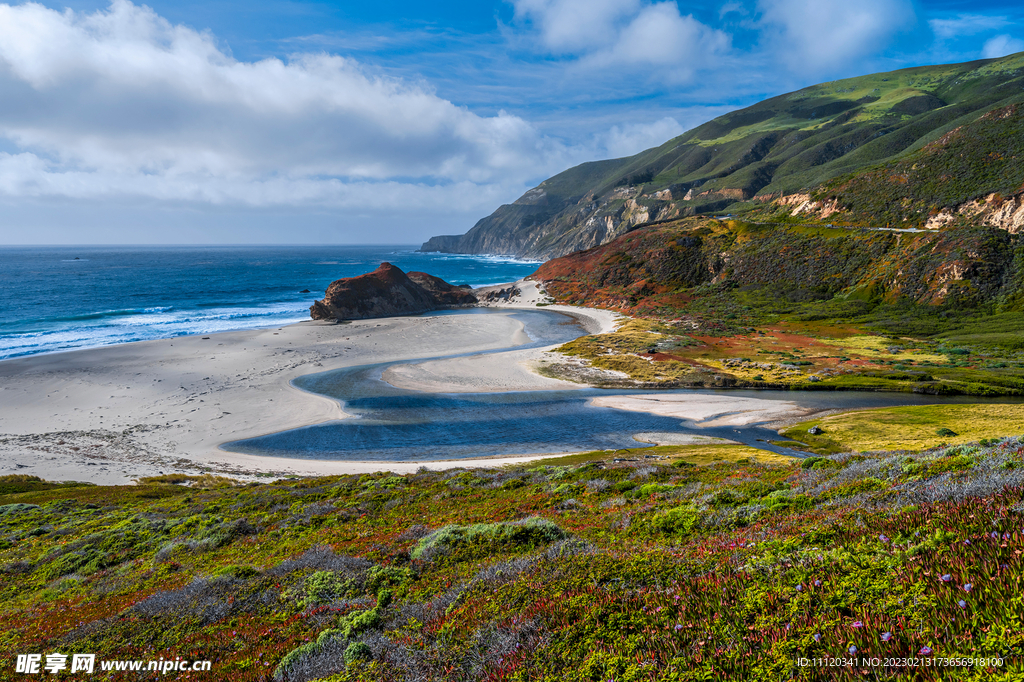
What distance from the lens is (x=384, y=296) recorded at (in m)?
90.5

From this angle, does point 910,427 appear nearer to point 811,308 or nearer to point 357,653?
point 357,653

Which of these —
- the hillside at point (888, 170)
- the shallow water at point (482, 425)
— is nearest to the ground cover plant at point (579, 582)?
the shallow water at point (482, 425)

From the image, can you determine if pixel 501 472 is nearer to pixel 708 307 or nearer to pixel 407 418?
pixel 407 418

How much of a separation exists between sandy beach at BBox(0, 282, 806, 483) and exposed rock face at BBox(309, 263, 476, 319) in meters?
13.2

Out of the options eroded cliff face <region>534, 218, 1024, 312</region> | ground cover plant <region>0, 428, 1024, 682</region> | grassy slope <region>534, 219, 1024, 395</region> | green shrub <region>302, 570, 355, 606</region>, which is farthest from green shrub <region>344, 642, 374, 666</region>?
eroded cliff face <region>534, 218, 1024, 312</region>

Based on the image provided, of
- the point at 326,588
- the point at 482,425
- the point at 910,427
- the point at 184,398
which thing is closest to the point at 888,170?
the point at 910,427

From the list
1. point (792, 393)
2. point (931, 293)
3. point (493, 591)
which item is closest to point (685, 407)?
point (792, 393)

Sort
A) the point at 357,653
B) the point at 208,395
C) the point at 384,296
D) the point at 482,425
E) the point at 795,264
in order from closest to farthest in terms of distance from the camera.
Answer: the point at 357,653, the point at 482,425, the point at 208,395, the point at 795,264, the point at 384,296

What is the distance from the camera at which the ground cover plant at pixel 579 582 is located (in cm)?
462

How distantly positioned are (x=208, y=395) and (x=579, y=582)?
147 feet

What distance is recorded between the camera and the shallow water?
30.2 m

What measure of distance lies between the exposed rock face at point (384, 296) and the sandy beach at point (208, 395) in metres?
13.2

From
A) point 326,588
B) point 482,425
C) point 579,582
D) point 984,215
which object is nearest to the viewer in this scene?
point 579,582

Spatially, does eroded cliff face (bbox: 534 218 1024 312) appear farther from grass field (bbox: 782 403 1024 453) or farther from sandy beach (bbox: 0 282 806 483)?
grass field (bbox: 782 403 1024 453)
